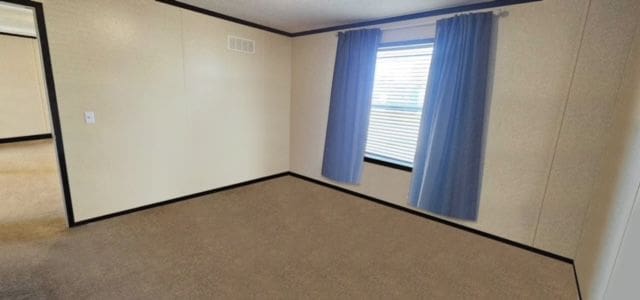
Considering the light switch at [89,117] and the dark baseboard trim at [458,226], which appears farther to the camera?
the light switch at [89,117]

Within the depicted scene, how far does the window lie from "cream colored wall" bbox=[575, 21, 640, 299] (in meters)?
1.52

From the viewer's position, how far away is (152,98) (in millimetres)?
2973

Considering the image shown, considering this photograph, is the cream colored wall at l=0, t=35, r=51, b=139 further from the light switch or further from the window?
the window

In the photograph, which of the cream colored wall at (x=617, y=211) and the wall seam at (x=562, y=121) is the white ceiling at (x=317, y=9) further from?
the cream colored wall at (x=617, y=211)

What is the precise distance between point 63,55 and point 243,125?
196cm

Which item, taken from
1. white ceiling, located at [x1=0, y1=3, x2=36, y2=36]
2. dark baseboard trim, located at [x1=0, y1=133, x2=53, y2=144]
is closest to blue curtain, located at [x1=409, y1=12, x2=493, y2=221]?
white ceiling, located at [x1=0, y1=3, x2=36, y2=36]

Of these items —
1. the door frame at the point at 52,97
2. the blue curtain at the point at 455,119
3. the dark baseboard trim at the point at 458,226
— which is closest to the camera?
the door frame at the point at 52,97

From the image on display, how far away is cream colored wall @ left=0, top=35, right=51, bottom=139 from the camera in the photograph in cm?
561

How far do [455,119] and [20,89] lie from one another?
333 inches

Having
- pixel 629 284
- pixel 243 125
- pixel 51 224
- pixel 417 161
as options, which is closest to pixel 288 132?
pixel 243 125

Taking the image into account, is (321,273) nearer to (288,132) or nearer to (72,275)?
(72,275)

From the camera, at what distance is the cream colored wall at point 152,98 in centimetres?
250

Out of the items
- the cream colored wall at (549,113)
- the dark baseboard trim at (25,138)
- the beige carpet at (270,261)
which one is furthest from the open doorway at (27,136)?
the cream colored wall at (549,113)

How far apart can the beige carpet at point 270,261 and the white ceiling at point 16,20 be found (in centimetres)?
312
